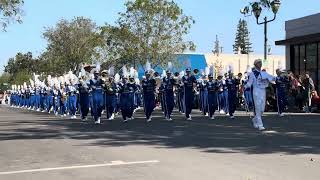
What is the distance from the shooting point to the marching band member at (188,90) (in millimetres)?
23408

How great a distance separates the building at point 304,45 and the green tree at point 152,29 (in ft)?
39.7

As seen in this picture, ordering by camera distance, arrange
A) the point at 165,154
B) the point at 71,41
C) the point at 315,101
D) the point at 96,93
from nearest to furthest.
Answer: the point at 165,154 → the point at 96,93 → the point at 315,101 → the point at 71,41

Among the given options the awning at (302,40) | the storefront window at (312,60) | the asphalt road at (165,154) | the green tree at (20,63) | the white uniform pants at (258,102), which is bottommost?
the asphalt road at (165,154)

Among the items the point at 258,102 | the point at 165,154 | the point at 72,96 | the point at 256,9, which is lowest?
the point at 165,154

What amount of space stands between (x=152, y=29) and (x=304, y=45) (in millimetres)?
15820

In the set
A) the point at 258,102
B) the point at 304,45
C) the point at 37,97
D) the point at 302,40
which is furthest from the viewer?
the point at 37,97

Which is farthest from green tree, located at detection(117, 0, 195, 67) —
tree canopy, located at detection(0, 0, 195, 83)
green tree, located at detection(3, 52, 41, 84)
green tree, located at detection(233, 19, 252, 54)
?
green tree, located at detection(233, 19, 252, 54)

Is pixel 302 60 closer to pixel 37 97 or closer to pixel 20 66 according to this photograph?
pixel 37 97

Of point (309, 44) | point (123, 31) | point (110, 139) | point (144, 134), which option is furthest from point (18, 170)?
point (123, 31)

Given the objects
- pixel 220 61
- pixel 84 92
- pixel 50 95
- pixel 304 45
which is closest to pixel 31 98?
pixel 50 95

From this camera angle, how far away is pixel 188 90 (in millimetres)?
23609

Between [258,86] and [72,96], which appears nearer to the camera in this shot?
[258,86]

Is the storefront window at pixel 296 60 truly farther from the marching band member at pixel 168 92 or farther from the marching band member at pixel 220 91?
the marching band member at pixel 168 92

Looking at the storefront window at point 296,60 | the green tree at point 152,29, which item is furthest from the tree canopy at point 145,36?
the storefront window at point 296,60
